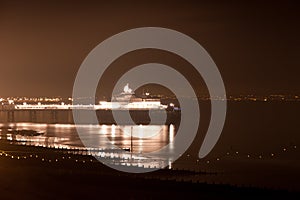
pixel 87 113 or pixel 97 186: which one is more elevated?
pixel 87 113

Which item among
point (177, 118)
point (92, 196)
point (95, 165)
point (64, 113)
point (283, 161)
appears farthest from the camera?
point (64, 113)

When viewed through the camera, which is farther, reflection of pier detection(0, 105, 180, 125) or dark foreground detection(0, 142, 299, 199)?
reflection of pier detection(0, 105, 180, 125)

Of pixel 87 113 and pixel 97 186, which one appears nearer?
pixel 97 186

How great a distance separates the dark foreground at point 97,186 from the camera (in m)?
11.6

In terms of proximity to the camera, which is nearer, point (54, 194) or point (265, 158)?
point (54, 194)

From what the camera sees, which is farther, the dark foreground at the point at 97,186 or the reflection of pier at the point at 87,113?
the reflection of pier at the point at 87,113

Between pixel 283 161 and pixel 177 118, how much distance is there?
40557 mm

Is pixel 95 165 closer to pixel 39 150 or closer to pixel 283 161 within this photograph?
pixel 39 150

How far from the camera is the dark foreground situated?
11.6m

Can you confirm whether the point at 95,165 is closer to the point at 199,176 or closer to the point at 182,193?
the point at 199,176

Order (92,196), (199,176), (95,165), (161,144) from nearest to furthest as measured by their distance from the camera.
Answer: (92,196), (199,176), (95,165), (161,144)

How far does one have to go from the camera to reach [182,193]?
39.7 feet

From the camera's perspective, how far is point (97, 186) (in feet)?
41.8

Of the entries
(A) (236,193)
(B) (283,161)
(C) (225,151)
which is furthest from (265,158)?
(A) (236,193)
